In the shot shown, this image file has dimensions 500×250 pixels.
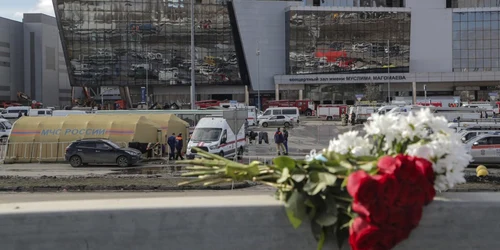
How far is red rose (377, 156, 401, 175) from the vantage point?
341cm

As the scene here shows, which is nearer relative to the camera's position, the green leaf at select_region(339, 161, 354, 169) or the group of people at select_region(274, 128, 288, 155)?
the green leaf at select_region(339, 161, 354, 169)

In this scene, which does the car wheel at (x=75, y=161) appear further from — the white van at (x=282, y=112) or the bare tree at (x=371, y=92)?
the bare tree at (x=371, y=92)

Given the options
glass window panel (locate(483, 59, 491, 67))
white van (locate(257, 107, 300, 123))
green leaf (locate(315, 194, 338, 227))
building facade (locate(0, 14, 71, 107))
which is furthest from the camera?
building facade (locate(0, 14, 71, 107))

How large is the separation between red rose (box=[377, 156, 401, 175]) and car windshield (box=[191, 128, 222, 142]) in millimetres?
26345

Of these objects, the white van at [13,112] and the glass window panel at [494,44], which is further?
the glass window panel at [494,44]

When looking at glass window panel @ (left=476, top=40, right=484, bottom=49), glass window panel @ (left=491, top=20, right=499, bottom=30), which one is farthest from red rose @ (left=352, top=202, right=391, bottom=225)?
glass window panel @ (left=491, top=20, right=499, bottom=30)

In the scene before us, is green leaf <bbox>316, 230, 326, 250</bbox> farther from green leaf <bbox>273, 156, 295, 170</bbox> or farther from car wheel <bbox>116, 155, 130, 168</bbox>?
car wheel <bbox>116, 155, 130, 168</bbox>

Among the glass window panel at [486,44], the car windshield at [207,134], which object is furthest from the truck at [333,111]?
the car windshield at [207,134]

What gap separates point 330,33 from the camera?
9338 centimetres

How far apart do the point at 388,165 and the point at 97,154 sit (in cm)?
2593

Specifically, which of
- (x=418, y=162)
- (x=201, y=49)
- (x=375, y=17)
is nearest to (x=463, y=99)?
(x=375, y=17)

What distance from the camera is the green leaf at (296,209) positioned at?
12.1 feet

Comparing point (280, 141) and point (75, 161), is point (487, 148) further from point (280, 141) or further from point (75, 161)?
point (75, 161)

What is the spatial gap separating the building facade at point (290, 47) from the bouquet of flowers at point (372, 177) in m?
87.2
